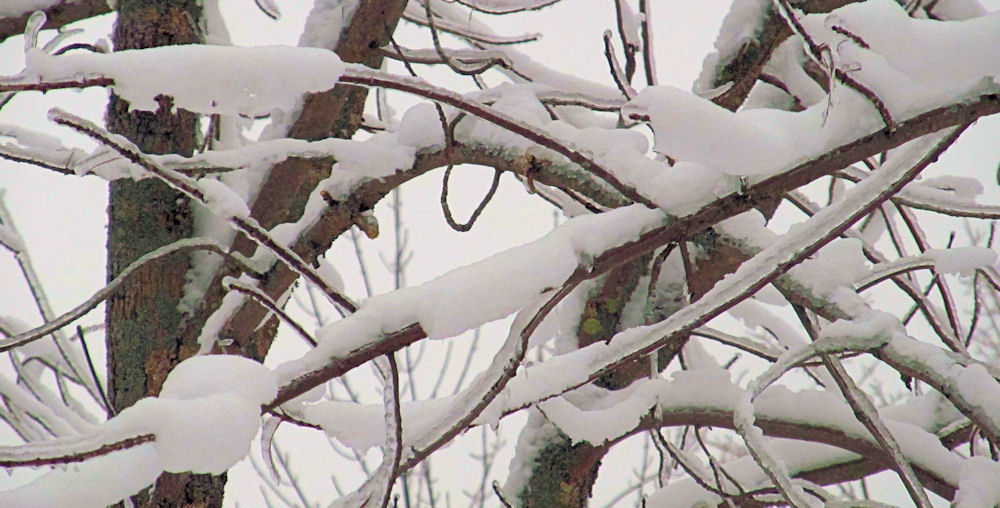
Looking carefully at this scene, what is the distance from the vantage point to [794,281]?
1417 millimetres

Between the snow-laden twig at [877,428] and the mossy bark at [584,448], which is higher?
the mossy bark at [584,448]

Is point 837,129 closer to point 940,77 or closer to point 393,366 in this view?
point 940,77

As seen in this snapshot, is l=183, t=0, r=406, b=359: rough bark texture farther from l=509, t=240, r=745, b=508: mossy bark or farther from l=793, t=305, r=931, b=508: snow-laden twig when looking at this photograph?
l=793, t=305, r=931, b=508: snow-laden twig

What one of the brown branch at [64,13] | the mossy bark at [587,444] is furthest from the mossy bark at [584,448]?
the brown branch at [64,13]

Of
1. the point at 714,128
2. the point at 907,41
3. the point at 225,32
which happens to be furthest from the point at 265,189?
the point at 907,41

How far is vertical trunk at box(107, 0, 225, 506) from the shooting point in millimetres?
1786

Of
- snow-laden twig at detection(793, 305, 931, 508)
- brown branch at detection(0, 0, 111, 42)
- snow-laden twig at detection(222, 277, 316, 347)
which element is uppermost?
brown branch at detection(0, 0, 111, 42)

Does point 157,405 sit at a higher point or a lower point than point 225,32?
lower

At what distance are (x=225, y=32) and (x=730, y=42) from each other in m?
1.39

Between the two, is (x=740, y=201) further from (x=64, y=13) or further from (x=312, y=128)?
(x=64, y=13)

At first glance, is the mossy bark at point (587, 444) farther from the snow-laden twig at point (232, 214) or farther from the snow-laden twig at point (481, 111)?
the snow-laden twig at point (232, 214)

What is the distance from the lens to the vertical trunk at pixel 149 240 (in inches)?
70.3

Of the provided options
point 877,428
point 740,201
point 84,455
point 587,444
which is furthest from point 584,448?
point 84,455

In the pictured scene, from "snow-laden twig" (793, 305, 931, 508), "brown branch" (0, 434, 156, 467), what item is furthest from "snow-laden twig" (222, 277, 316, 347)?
"snow-laden twig" (793, 305, 931, 508)
